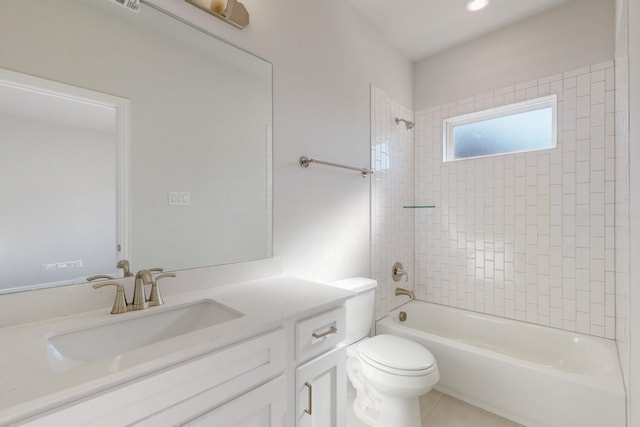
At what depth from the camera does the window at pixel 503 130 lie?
2.12 meters

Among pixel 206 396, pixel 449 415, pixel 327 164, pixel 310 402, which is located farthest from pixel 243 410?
pixel 449 415

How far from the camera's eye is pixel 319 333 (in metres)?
1.07

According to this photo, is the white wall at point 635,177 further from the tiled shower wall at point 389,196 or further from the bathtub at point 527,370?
the tiled shower wall at point 389,196

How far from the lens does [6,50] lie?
85cm

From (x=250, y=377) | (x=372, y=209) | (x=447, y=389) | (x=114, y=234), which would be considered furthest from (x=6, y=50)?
(x=447, y=389)

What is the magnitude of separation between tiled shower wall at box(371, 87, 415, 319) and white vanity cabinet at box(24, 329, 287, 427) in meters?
1.44

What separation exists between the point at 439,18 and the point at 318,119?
134 cm

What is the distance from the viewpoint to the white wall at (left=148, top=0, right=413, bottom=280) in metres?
1.55

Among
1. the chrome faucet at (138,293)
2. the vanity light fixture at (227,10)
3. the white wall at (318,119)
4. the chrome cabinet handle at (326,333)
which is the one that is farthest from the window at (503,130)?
the chrome faucet at (138,293)

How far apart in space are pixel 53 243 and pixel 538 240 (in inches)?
110

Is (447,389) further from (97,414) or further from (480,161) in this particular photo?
(97,414)

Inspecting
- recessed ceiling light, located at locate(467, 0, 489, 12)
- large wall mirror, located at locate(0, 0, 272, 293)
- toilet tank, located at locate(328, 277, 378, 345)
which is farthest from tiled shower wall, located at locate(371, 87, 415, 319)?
large wall mirror, located at locate(0, 0, 272, 293)

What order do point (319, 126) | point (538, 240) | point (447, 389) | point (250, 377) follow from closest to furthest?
point (250, 377)
point (319, 126)
point (447, 389)
point (538, 240)

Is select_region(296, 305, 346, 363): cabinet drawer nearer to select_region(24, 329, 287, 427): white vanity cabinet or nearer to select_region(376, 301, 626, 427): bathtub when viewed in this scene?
select_region(24, 329, 287, 427): white vanity cabinet
